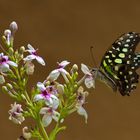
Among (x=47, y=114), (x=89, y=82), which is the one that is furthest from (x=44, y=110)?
(x=89, y=82)

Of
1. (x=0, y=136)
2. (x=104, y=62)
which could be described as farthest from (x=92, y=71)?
(x=0, y=136)

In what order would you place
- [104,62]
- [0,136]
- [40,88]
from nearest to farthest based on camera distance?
[40,88] → [104,62] → [0,136]

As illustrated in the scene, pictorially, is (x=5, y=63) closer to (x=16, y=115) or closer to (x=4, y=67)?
(x=4, y=67)

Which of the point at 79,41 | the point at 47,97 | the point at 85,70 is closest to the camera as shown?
the point at 47,97

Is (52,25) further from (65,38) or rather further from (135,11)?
(135,11)

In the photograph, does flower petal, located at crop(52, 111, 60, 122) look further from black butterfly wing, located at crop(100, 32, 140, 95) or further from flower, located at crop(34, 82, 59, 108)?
black butterfly wing, located at crop(100, 32, 140, 95)

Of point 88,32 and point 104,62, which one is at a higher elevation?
point 104,62

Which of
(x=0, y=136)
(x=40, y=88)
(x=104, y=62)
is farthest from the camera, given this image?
(x=0, y=136)
